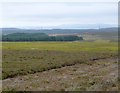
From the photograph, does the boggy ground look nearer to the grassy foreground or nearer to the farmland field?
the farmland field

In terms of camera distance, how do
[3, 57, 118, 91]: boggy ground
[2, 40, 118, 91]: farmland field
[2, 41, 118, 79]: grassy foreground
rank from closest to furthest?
[3, 57, 118, 91]: boggy ground → [2, 40, 118, 91]: farmland field → [2, 41, 118, 79]: grassy foreground

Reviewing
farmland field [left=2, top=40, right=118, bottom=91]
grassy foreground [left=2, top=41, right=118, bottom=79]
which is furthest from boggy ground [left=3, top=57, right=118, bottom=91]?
grassy foreground [left=2, top=41, right=118, bottom=79]

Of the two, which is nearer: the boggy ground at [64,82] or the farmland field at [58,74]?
the boggy ground at [64,82]

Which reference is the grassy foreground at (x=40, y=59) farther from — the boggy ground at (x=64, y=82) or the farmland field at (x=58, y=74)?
the boggy ground at (x=64, y=82)

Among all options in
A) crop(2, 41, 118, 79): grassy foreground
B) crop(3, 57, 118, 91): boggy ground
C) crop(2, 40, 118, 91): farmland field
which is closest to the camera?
crop(3, 57, 118, 91): boggy ground

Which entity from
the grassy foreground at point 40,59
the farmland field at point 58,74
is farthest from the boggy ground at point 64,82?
the grassy foreground at point 40,59

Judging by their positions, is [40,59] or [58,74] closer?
[58,74]

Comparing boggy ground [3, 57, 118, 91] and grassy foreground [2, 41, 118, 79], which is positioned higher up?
boggy ground [3, 57, 118, 91]

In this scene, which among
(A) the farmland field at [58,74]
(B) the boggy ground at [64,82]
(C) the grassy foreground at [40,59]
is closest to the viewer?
(B) the boggy ground at [64,82]

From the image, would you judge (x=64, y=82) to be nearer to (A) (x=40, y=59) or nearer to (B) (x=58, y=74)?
(B) (x=58, y=74)

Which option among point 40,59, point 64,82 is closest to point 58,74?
point 64,82

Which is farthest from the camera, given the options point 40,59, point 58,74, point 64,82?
point 40,59

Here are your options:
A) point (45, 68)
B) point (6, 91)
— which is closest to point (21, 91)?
point (6, 91)

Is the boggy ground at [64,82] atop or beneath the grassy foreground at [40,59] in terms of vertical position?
atop
